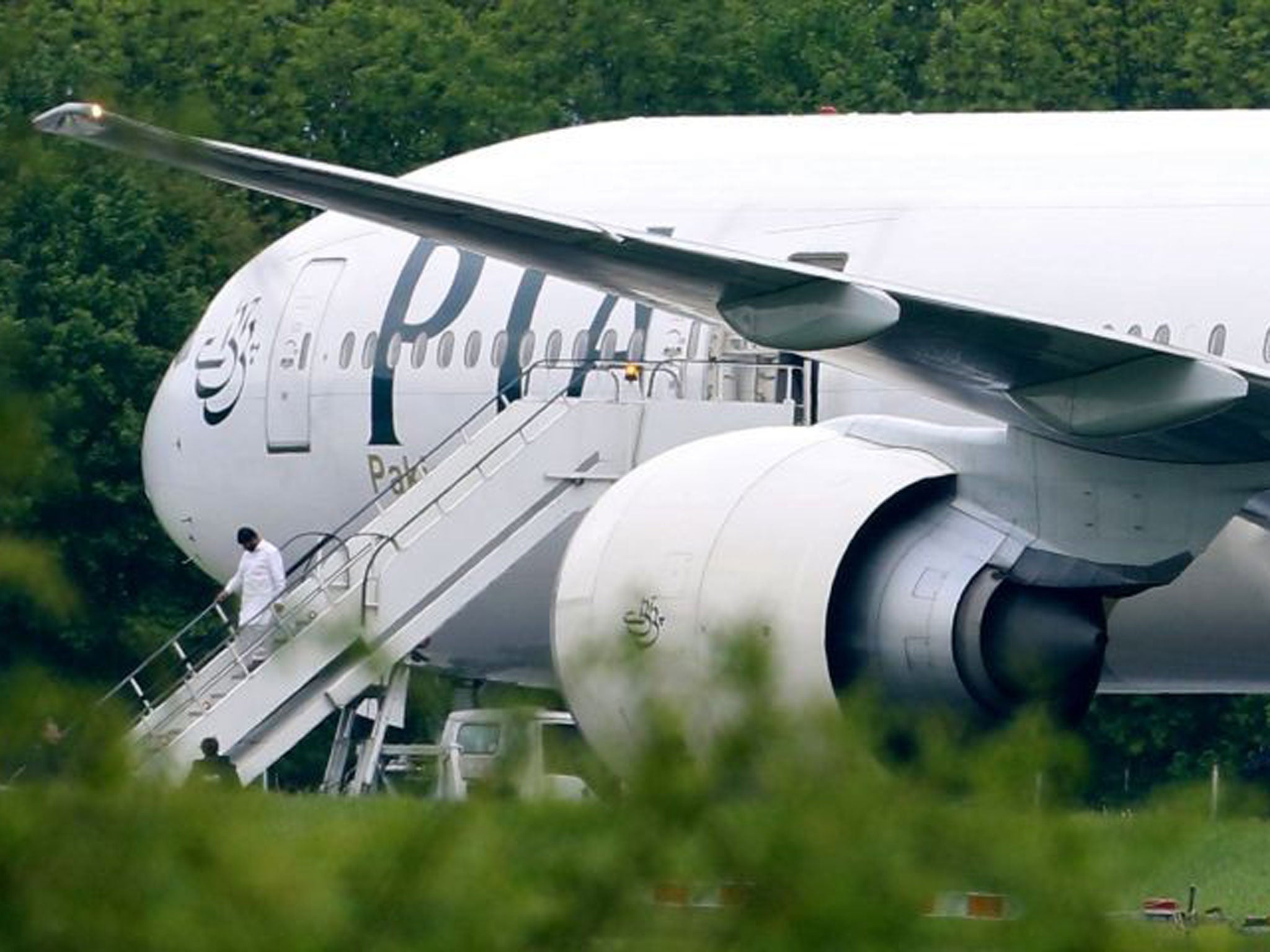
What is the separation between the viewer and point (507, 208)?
12.7 m

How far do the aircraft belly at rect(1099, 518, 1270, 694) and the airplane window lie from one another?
83cm

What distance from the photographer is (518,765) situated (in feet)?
9.89

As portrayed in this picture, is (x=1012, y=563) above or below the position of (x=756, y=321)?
below

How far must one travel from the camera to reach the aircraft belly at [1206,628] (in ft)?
50.0

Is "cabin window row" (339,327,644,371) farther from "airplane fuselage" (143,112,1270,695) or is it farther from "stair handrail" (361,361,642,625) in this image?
"stair handrail" (361,361,642,625)

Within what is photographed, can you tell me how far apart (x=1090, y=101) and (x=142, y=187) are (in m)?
34.9

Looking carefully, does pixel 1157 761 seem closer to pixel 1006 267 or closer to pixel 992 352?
pixel 1006 267

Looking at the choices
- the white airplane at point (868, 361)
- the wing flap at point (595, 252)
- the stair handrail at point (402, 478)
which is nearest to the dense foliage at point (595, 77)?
the stair handrail at point (402, 478)

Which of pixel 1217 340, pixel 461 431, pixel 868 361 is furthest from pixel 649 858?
pixel 461 431

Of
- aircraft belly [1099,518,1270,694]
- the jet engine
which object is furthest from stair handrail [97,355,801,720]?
the jet engine

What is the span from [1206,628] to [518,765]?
13.0 meters

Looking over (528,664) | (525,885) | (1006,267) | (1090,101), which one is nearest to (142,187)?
(525,885)

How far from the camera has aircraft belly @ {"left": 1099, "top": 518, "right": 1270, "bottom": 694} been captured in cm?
1524

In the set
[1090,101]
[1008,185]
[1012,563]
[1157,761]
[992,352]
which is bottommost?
[1157,761]
